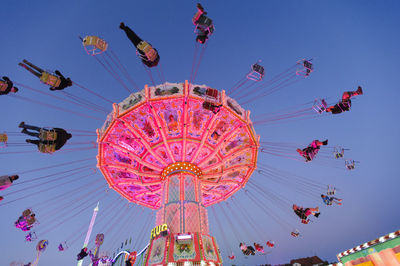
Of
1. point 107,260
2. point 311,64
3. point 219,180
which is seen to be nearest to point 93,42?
point 311,64

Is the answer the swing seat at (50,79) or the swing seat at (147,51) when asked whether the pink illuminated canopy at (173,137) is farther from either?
the swing seat at (50,79)

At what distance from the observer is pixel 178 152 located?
1432cm

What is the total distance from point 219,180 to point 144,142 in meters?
6.78

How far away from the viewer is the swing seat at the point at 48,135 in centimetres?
875

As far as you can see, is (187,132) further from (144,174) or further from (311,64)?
(311,64)

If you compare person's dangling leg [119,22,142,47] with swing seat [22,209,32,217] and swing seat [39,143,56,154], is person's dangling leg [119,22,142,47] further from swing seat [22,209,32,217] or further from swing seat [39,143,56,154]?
swing seat [22,209,32,217]

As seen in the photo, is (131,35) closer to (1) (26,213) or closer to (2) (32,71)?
(2) (32,71)

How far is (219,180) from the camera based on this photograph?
653 inches

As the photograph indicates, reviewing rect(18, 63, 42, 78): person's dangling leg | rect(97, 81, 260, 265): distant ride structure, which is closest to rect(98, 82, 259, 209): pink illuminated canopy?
rect(97, 81, 260, 265): distant ride structure

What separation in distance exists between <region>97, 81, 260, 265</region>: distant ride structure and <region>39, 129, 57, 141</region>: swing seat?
4.05 meters

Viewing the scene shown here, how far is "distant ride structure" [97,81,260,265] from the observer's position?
35.9 feet

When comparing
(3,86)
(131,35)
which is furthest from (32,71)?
(131,35)

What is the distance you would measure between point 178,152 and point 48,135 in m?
7.43

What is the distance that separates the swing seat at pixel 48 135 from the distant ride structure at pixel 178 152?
13.3 feet
